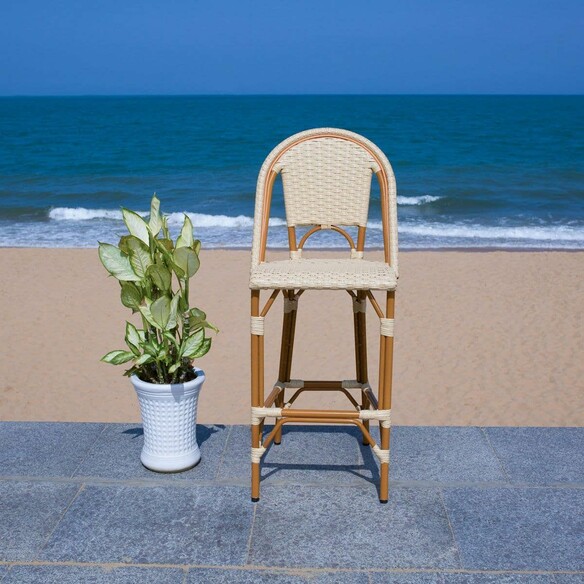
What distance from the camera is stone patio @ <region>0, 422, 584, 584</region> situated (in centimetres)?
210

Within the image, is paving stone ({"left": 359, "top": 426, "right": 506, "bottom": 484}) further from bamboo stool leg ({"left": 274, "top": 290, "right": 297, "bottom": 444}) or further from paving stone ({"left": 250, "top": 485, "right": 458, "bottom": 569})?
bamboo stool leg ({"left": 274, "top": 290, "right": 297, "bottom": 444})

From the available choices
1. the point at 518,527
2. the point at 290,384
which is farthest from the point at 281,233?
the point at 518,527

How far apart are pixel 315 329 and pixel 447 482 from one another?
3.72 meters

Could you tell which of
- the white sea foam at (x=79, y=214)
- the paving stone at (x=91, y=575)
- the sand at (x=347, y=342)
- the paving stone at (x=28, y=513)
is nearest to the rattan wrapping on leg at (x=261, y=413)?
the paving stone at (x=91, y=575)

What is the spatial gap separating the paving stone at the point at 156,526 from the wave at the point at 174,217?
31.9 ft

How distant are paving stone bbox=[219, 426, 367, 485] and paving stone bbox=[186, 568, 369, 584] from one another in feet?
1.64

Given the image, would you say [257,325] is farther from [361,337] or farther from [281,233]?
[281,233]

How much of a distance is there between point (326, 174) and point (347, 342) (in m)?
3.43

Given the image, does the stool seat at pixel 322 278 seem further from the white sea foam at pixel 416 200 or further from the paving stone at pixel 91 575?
the white sea foam at pixel 416 200

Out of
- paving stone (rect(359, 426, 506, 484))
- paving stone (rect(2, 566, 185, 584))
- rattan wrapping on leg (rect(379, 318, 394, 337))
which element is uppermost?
rattan wrapping on leg (rect(379, 318, 394, 337))

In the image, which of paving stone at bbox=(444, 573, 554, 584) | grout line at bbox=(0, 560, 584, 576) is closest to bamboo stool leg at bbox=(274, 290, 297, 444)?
grout line at bbox=(0, 560, 584, 576)

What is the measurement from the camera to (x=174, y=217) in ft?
43.4

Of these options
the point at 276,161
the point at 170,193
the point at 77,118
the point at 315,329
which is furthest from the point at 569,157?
the point at 77,118

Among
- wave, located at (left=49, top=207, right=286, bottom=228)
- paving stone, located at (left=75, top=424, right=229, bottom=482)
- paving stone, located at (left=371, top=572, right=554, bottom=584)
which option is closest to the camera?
paving stone, located at (left=371, top=572, right=554, bottom=584)
